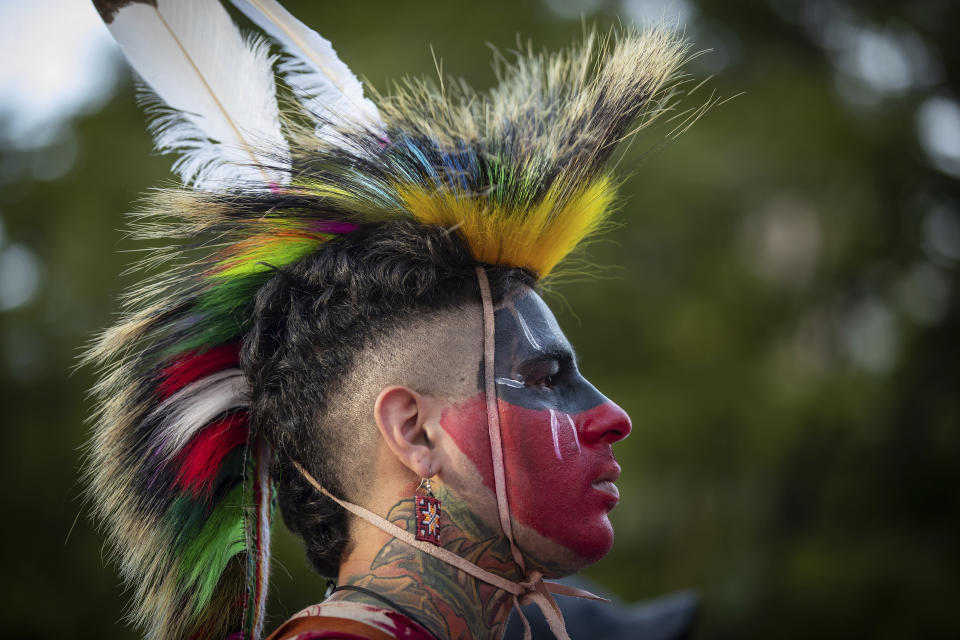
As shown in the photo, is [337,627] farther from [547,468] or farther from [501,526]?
[547,468]

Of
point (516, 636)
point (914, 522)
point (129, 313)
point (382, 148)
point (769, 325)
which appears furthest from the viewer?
point (769, 325)

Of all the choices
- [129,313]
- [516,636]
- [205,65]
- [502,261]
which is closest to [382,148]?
[502,261]

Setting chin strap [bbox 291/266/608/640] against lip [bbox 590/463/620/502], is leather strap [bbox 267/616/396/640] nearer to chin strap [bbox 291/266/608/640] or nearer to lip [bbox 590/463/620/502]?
chin strap [bbox 291/266/608/640]

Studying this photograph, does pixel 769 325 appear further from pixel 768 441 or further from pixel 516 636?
pixel 516 636

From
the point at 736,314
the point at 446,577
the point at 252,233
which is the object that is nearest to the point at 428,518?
the point at 446,577

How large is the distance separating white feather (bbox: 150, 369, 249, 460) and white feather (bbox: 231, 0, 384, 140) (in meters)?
0.97

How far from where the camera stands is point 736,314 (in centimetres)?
871

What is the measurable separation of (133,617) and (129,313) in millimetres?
978

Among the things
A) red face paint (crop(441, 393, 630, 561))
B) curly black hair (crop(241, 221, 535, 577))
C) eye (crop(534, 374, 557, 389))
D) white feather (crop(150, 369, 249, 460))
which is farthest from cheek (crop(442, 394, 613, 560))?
white feather (crop(150, 369, 249, 460))

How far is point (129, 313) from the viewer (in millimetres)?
2910

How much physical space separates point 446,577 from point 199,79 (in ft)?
6.21

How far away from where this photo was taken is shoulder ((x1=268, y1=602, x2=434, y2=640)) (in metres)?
2.26

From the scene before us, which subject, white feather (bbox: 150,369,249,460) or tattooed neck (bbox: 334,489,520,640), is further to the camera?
white feather (bbox: 150,369,249,460)

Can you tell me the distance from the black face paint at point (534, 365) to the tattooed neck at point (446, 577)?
14.6 inches
